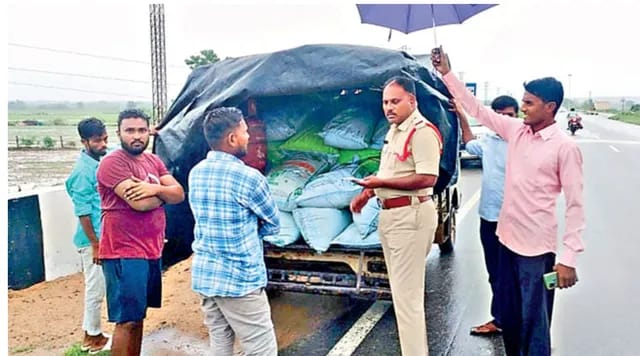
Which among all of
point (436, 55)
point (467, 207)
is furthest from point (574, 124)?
point (436, 55)

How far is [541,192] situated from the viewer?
324 cm

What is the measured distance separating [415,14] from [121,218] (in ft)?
9.12

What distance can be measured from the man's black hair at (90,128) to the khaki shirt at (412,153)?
2040mm

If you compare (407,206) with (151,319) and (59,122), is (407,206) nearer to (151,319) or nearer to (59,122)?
(151,319)

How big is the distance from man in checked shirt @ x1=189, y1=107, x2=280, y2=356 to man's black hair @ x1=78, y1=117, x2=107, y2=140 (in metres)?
1.50

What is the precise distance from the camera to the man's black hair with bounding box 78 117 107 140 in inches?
162

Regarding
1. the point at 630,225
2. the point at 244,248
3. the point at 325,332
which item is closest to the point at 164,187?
the point at 244,248

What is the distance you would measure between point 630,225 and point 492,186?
18.8 ft

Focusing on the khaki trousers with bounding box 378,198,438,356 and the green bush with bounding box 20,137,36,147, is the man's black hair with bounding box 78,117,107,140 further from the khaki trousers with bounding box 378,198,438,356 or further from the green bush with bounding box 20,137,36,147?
the green bush with bounding box 20,137,36,147

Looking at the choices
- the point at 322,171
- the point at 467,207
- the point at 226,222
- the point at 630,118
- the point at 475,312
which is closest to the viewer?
the point at 226,222

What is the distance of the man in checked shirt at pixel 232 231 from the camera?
114 inches

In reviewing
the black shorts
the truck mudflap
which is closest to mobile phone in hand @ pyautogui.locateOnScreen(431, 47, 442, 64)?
the truck mudflap

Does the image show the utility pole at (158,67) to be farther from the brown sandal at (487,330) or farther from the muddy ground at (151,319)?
the brown sandal at (487,330)

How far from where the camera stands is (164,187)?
351 centimetres
